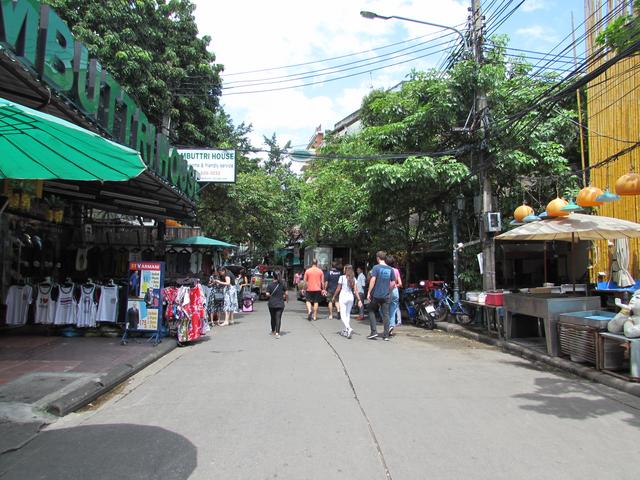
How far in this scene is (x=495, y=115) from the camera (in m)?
13.0

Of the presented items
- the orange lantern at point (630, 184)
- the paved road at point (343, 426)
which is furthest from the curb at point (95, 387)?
the orange lantern at point (630, 184)

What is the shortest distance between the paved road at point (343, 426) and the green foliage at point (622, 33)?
498cm

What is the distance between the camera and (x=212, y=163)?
664 inches

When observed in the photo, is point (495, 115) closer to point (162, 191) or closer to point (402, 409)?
point (162, 191)

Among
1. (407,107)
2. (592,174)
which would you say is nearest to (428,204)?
(407,107)

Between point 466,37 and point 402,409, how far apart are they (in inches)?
427

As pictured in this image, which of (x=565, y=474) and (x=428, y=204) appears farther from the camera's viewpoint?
(x=428, y=204)

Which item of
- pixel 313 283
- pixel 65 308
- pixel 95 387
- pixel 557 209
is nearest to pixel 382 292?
pixel 313 283

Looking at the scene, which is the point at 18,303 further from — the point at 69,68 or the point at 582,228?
the point at 582,228

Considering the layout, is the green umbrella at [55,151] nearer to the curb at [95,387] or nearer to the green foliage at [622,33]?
the curb at [95,387]

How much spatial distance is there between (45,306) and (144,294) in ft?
6.54

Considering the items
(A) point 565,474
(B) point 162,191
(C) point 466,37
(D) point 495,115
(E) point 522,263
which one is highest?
(C) point 466,37

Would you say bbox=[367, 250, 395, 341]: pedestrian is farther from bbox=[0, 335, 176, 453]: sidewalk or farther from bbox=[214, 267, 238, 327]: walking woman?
bbox=[214, 267, 238, 327]: walking woman

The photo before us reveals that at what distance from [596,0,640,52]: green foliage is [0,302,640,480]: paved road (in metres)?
4.98
